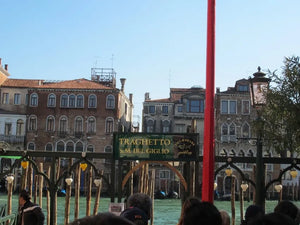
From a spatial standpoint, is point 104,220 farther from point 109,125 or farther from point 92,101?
point 92,101

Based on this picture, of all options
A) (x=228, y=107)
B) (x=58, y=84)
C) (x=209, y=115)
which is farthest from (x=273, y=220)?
(x=58, y=84)

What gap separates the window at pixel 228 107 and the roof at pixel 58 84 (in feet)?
32.3

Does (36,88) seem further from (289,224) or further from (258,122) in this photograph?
(289,224)

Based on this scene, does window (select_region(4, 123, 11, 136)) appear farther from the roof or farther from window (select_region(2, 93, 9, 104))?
the roof

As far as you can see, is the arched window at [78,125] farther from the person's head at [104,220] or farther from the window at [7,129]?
the person's head at [104,220]

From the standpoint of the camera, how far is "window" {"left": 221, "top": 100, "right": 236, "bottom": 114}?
39.2m

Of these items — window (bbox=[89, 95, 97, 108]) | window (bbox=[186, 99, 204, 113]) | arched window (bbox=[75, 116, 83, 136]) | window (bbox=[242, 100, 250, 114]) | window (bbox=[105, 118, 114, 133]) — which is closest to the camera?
window (bbox=[105, 118, 114, 133])

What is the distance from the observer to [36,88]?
37938 millimetres

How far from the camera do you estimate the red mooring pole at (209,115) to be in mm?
4883

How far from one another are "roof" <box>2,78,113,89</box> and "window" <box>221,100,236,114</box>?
9837 millimetres

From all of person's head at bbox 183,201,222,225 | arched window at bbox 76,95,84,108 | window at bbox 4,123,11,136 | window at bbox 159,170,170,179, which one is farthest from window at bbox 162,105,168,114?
person's head at bbox 183,201,222,225

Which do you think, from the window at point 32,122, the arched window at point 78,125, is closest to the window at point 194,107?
the arched window at point 78,125

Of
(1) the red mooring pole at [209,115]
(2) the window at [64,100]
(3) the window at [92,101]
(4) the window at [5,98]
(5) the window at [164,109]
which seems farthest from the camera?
(5) the window at [164,109]

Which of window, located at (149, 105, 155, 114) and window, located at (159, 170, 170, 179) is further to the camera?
window, located at (149, 105, 155, 114)
